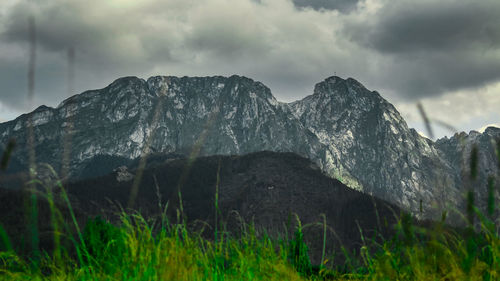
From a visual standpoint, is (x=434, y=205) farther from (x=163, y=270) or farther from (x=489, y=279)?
(x=163, y=270)

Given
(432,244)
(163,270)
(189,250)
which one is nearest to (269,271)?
(189,250)

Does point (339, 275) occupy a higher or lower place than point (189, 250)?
lower

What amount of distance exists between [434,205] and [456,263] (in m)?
1.09

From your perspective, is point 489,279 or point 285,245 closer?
point 489,279

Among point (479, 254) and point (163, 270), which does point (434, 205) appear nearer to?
point (479, 254)

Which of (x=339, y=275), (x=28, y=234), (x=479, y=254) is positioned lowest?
(x=339, y=275)

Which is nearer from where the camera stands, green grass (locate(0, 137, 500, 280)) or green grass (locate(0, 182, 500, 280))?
green grass (locate(0, 137, 500, 280))

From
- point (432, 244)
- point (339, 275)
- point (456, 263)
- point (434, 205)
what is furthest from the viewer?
point (339, 275)

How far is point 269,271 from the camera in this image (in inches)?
218

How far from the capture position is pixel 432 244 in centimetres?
445

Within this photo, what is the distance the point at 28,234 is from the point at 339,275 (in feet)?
16.1

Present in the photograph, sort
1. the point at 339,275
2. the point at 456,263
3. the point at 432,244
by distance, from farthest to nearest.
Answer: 1. the point at 339,275
2. the point at 456,263
3. the point at 432,244

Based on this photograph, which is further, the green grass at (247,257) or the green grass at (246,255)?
the green grass at (247,257)

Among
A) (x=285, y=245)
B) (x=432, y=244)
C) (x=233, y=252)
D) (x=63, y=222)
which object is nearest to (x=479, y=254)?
(x=432, y=244)
